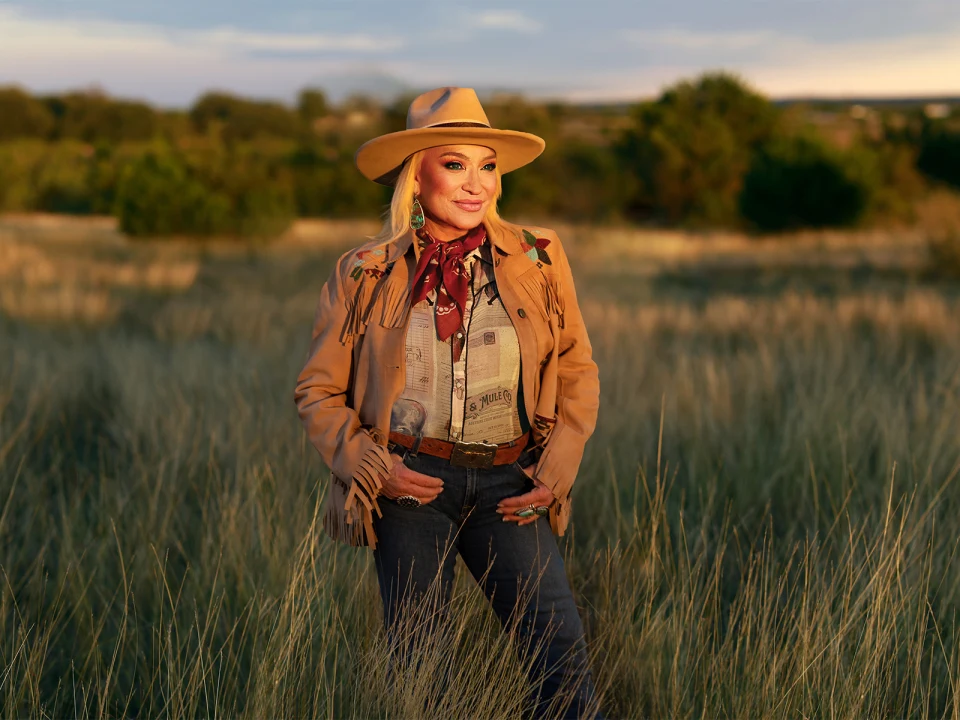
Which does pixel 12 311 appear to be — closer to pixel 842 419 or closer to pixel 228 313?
pixel 228 313

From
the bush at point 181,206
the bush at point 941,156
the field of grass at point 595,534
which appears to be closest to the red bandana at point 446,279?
the field of grass at point 595,534

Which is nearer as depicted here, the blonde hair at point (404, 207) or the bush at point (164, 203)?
the blonde hair at point (404, 207)

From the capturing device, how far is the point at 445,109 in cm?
236

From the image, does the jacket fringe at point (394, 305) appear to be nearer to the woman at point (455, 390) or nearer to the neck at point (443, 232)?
the woman at point (455, 390)

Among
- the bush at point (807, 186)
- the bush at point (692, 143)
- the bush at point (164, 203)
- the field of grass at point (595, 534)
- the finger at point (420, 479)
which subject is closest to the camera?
the finger at point (420, 479)

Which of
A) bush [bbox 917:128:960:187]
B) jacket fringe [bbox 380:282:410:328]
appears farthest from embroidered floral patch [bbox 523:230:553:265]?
bush [bbox 917:128:960:187]

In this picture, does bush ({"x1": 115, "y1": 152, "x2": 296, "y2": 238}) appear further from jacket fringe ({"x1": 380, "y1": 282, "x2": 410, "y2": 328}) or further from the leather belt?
the leather belt

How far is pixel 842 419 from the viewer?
195 inches

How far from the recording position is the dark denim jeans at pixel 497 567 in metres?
2.35

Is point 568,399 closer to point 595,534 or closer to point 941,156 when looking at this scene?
point 595,534

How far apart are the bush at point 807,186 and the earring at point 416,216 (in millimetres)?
29634

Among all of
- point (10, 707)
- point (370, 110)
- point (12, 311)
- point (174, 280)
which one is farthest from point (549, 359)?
point (370, 110)

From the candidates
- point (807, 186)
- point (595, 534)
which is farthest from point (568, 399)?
point (807, 186)

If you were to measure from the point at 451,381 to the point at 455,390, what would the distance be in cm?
2
